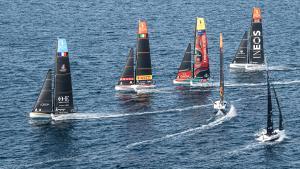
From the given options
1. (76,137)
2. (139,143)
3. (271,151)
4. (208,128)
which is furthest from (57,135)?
(271,151)

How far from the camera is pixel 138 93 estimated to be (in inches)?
7643

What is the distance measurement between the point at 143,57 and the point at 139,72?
331cm

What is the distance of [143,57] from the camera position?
638ft

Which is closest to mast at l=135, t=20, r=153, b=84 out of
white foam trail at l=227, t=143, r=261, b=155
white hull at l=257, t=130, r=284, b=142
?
white hull at l=257, t=130, r=284, b=142

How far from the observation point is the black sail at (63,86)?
17275 centimetres

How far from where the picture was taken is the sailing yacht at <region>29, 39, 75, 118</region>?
17362 cm

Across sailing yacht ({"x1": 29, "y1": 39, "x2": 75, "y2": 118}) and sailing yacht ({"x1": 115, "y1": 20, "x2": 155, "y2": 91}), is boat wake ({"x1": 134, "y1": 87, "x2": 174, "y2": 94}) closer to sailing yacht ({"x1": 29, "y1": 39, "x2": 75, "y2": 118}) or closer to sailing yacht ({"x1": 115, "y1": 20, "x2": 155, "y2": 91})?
sailing yacht ({"x1": 115, "y1": 20, "x2": 155, "y2": 91})

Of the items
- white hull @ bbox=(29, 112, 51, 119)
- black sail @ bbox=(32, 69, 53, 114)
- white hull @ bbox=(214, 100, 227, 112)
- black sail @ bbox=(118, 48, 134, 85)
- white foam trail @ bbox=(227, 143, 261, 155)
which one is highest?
black sail @ bbox=(118, 48, 134, 85)

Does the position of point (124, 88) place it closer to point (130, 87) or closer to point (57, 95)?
point (130, 87)

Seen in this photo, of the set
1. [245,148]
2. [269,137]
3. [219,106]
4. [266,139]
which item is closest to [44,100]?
[219,106]

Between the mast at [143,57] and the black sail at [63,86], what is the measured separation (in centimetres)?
2306

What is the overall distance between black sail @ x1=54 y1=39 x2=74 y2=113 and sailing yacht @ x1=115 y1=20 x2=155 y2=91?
21.6 m

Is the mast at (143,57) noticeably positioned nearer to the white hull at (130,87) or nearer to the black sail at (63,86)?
the white hull at (130,87)

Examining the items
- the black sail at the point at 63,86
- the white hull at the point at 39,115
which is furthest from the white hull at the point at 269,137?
the white hull at the point at 39,115
